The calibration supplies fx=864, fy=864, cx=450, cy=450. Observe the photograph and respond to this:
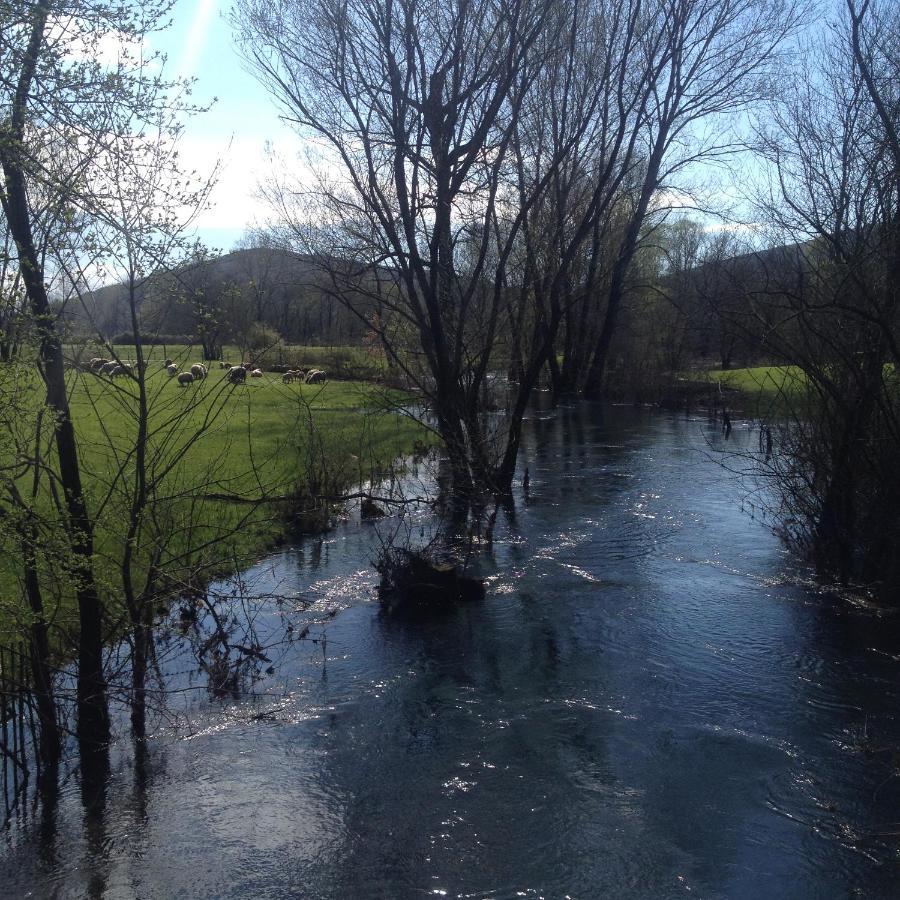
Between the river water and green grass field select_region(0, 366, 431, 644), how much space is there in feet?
3.83

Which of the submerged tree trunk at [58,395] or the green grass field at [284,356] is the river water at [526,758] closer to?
the submerged tree trunk at [58,395]

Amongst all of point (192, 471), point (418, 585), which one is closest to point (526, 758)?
point (418, 585)

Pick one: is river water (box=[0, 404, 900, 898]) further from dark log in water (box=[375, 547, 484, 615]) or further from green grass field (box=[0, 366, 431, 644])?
green grass field (box=[0, 366, 431, 644])

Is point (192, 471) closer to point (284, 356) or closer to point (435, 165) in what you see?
point (435, 165)

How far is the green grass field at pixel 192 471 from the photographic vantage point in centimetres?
668

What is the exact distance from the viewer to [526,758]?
22.3 feet

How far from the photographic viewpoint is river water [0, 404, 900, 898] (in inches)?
218

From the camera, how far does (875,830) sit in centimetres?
583

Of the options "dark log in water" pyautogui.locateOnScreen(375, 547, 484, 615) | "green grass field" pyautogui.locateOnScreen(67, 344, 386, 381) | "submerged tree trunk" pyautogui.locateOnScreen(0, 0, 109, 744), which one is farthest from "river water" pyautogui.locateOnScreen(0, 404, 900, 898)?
"green grass field" pyautogui.locateOnScreen(67, 344, 386, 381)

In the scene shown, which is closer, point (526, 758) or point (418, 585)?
point (526, 758)

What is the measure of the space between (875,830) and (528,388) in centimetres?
1134

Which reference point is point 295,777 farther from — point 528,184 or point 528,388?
point 528,184

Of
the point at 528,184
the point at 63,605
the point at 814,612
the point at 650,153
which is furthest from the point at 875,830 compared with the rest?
the point at 650,153

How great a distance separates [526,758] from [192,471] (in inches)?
354
